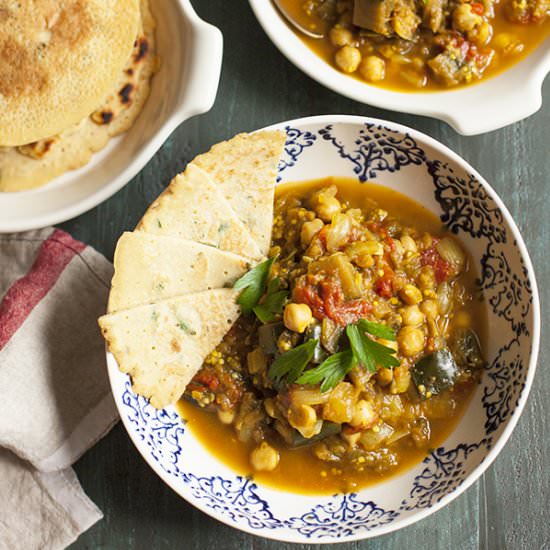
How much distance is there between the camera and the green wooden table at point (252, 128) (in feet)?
14.5

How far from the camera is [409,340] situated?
12.6 feet

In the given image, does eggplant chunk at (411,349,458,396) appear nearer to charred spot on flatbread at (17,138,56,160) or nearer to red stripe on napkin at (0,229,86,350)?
red stripe on napkin at (0,229,86,350)

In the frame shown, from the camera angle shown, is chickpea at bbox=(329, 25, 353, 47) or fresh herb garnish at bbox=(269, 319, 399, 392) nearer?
fresh herb garnish at bbox=(269, 319, 399, 392)

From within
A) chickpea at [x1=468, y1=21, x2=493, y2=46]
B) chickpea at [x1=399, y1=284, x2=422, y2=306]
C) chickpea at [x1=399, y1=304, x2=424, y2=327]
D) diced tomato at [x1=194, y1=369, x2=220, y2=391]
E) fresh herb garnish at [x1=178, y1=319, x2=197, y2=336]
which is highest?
chickpea at [x1=468, y1=21, x2=493, y2=46]

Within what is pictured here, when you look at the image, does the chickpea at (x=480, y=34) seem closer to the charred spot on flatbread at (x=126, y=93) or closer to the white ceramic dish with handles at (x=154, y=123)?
the white ceramic dish with handles at (x=154, y=123)

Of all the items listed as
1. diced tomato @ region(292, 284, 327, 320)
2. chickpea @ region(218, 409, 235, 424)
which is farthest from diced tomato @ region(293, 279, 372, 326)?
chickpea @ region(218, 409, 235, 424)

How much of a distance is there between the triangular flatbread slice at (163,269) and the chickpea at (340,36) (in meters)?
1.41

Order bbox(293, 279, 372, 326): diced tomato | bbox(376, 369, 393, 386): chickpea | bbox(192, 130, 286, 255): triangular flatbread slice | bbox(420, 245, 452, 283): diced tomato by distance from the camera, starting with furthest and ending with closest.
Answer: bbox(420, 245, 452, 283): diced tomato
bbox(192, 130, 286, 255): triangular flatbread slice
bbox(376, 369, 393, 386): chickpea
bbox(293, 279, 372, 326): diced tomato

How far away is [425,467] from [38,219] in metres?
2.41

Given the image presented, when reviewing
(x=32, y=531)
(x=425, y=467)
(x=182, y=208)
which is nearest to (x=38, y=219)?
(x=182, y=208)

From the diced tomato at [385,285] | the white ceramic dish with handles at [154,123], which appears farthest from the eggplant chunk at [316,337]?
the white ceramic dish with handles at [154,123]

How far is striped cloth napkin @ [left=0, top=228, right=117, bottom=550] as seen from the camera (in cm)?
420

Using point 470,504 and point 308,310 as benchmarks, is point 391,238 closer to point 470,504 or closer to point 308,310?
point 308,310

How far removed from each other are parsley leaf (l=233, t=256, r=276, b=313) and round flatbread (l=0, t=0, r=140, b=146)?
1224 mm
